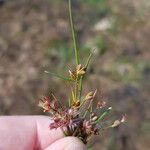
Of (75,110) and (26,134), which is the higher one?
(75,110)

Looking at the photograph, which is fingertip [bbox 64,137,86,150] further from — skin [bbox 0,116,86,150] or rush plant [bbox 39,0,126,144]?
skin [bbox 0,116,86,150]

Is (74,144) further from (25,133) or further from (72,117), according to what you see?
(25,133)

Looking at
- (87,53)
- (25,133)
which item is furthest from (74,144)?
(87,53)

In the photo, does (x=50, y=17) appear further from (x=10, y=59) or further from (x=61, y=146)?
(x=61, y=146)

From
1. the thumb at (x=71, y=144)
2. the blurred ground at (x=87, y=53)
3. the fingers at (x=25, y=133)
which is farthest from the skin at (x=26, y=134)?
the blurred ground at (x=87, y=53)

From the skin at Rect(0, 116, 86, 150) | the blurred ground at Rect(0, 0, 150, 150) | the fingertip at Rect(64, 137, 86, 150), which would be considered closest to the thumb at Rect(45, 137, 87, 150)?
the fingertip at Rect(64, 137, 86, 150)

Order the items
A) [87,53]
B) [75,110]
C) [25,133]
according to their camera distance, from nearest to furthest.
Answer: [75,110], [25,133], [87,53]
